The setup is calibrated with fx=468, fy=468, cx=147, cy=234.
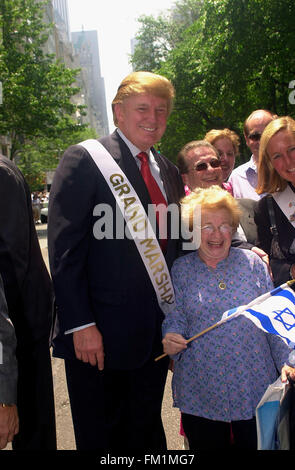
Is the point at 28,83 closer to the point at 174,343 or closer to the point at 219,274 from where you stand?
the point at 219,274

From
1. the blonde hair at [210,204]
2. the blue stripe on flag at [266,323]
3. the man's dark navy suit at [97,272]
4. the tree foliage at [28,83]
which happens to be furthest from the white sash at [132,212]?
the tree foliage at [28,83]

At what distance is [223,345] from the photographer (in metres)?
2.18

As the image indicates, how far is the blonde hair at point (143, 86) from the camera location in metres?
2.36

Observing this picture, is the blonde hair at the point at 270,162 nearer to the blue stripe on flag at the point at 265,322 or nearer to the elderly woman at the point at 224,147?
the elderly woman at the point at 224,147

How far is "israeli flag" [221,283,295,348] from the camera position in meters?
2.00

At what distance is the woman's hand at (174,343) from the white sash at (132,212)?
0.25 metres

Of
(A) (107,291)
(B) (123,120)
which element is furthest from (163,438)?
(B) (123,120)

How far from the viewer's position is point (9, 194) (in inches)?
80.9

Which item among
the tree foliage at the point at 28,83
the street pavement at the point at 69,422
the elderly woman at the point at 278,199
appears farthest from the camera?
the tree foliage at the point at 28,83

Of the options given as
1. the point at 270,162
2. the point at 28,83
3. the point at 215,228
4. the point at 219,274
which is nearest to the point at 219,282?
the point at 219,274

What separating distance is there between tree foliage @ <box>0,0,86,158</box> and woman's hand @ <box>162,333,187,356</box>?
685 inches

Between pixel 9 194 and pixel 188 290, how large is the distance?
0.95 metres

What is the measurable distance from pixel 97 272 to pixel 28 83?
18.4 m

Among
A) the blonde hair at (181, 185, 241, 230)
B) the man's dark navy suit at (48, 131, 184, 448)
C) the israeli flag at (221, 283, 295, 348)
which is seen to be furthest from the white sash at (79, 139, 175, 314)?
the israeli flag at (221, 283, 295, 348)
